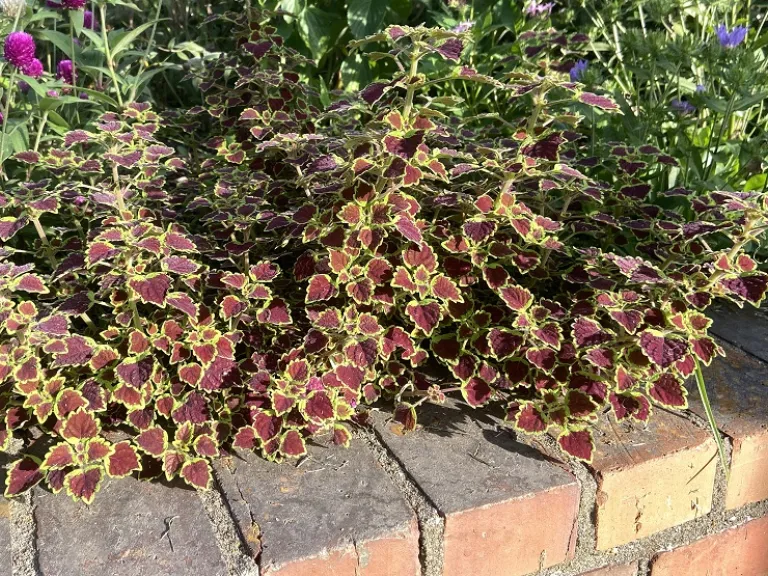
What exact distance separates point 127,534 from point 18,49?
3.70 feet

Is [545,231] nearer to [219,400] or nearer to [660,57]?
[219,400]

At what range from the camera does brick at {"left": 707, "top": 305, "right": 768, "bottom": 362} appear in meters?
1.59

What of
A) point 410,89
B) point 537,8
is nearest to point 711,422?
point 410,89

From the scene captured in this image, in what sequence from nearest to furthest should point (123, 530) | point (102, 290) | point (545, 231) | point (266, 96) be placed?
1. point (123, 530)
2. point (102, 290)
3. point (545, 231)
4. point (266, 96)

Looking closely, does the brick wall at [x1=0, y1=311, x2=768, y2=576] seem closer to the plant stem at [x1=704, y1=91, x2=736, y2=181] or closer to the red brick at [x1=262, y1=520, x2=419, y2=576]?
the red brick at [x1=262, y1=520, x2=419, y2=576]

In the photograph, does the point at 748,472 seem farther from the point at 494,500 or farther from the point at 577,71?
the point at 577,71

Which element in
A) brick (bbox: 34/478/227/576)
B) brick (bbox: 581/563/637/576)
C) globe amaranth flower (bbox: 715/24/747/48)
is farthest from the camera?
globe amaranth flower (bbox: 715/24/747/48)

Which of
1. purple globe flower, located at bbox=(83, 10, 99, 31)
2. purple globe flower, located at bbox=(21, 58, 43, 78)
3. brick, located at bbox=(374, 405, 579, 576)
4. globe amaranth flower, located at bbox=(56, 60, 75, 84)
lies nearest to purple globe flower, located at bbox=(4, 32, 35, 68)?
purple globe flower, located at bbox=(21, 58, 43, 78)

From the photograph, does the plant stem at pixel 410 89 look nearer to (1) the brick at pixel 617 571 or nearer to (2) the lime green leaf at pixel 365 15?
(1) the brick at pixel 617 571

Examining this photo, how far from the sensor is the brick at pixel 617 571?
1284mm

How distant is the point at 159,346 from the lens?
49.2 inches

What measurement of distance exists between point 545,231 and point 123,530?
85 centimetres

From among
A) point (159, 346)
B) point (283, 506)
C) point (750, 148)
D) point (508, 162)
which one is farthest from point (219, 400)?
point (750, 148)

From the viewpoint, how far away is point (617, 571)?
130cm
